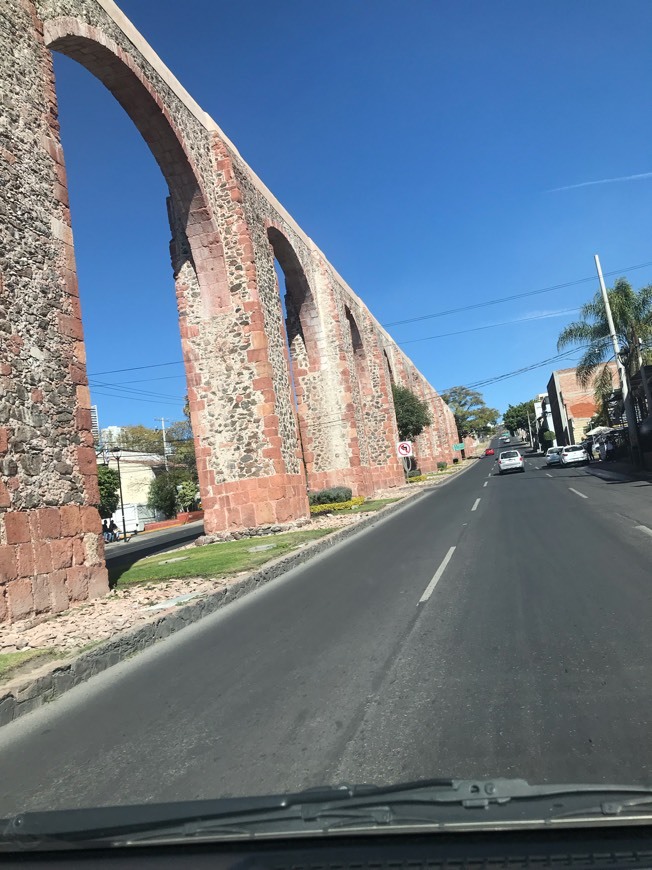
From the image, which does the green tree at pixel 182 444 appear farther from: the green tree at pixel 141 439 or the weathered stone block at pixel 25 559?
the weathered stone block at pixel 25 559

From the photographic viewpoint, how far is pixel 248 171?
22.8 m

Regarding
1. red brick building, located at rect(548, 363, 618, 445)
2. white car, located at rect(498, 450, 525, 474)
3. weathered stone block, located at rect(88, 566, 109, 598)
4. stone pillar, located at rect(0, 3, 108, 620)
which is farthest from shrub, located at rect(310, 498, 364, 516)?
red brick building, located at rect(548, 363, 618, 445)

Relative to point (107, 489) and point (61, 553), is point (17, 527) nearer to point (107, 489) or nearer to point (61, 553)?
point (61, 553)

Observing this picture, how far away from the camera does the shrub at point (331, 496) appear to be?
29078 mm

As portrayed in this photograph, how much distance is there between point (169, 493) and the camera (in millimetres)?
55344

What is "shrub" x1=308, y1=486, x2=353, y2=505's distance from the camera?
95.4 ft

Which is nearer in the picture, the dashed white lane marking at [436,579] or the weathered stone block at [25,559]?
the dashed white lane marking at [436,579]

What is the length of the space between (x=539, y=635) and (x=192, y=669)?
306cm

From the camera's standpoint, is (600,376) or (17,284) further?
(600,376)

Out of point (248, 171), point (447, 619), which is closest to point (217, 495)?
point (248, 171)

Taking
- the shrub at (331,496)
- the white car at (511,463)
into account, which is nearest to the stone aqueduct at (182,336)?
the shrub at (331,496)

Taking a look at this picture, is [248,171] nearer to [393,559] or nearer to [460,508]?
[460,508]

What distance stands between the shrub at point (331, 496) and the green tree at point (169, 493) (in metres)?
28.3

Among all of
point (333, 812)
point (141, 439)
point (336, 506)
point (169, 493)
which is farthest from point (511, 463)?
point (141, 439)
